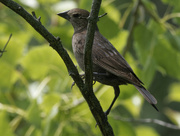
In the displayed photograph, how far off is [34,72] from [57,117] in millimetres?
638

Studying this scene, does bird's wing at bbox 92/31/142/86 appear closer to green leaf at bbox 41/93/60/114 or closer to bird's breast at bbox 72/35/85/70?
bird's breast at bbox 72/35/85/70

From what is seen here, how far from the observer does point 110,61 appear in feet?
10.6

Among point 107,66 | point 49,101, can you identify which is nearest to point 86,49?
point 107,66

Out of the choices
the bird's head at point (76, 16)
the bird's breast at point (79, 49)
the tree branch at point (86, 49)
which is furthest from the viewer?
the bird's head at point (76, 16)

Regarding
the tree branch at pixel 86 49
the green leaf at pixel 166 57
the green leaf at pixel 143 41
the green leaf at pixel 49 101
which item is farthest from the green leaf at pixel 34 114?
the green leaf at pixel 166 57

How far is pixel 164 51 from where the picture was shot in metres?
3.94

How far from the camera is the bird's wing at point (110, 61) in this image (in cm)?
305

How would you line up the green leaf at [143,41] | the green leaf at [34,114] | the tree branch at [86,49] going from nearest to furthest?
the tree branch at [86,49], the green leaf at [34,114], the green leaf at [143,41]

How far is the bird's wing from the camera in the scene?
3053 millimetres

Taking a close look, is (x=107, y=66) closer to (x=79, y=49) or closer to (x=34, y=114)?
(x=79, y=49)

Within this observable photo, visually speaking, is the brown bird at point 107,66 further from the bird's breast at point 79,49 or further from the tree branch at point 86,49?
the tree branch at point 86,49

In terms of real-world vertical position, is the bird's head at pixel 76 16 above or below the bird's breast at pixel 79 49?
above

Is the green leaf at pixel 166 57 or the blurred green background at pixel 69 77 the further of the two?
the green leaf at pixel 166 57

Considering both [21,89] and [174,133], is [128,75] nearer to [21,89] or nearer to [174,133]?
[21,89]
